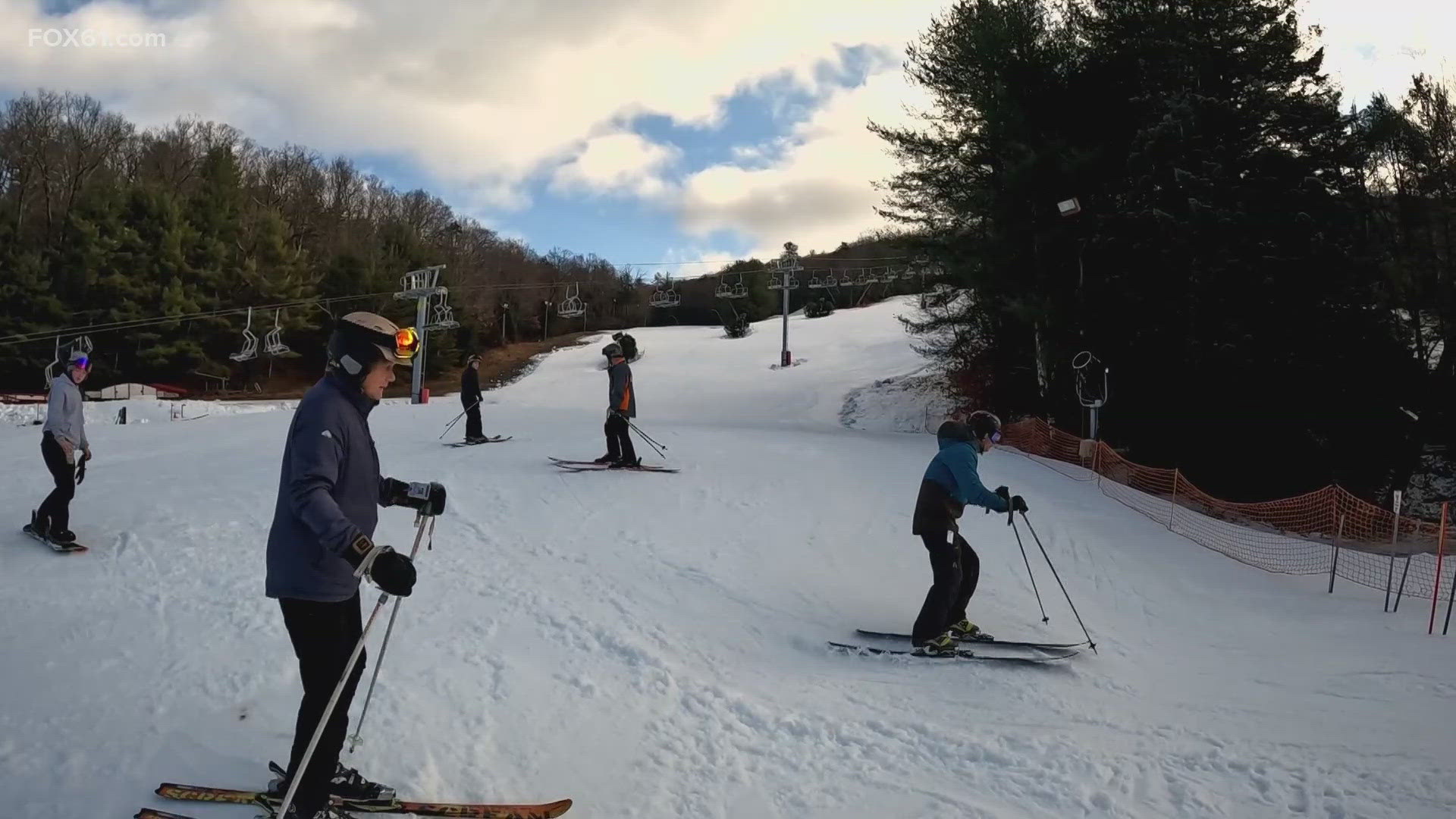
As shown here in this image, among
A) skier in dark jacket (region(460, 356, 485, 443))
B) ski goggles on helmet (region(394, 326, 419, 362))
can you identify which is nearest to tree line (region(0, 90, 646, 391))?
skier in dark jacket (region(460, 356, 485, 443))

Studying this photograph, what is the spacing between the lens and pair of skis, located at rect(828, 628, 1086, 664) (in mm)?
5496

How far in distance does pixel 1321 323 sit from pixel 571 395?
23.7m

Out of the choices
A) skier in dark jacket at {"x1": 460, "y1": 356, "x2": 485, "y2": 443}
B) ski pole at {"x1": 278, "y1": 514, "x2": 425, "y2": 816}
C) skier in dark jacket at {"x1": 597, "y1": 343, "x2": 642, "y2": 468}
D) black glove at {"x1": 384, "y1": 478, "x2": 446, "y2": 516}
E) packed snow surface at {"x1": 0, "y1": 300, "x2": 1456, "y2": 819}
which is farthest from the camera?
skier in dark jacket at {"x1": 460, "y1": 356, "x2": 485, "y2": 443}

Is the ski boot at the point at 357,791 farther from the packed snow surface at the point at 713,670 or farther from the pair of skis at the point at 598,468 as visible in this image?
the pair of skis at the point at 598,468

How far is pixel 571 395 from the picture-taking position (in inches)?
1255

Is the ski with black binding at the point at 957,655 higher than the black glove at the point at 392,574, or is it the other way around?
the black glove at the point at 392,574

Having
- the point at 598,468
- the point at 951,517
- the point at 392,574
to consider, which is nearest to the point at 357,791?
the point at 392,574

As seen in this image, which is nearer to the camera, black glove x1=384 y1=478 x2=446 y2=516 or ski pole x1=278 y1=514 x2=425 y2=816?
ski pole x1=278 y1=514 x2=425 y2=816

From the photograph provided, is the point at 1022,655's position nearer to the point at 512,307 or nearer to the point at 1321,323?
the point at 1321,323

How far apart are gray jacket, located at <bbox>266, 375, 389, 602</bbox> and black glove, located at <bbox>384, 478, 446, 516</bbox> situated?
0.33 meters

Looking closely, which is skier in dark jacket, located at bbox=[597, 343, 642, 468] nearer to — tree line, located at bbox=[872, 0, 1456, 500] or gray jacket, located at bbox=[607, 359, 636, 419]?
gray jacket, located at bbox=[607, 359, 636, 419]

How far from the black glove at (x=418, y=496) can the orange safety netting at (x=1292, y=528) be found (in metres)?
7.98

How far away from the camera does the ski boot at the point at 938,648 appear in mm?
5531

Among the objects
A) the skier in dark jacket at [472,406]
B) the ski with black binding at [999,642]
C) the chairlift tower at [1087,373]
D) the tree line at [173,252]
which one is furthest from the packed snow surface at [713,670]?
the tree line at [173,252]
